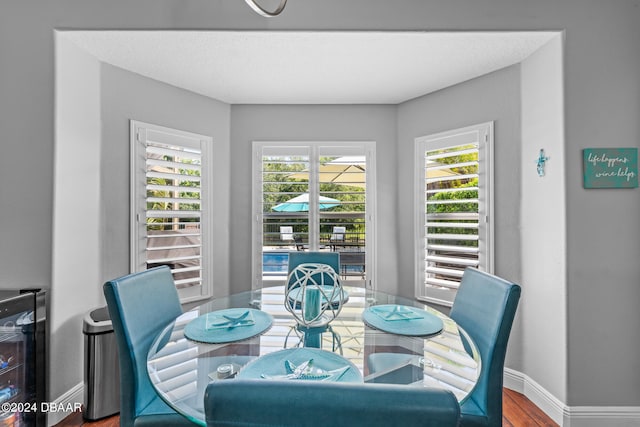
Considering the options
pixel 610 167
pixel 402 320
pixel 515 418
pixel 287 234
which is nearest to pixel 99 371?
pixel 287 234

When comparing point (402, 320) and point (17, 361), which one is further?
point (17, 361)

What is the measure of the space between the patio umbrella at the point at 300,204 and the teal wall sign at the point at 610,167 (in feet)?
6.62

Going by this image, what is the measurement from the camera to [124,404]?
4.23 ft

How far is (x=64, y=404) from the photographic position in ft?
6.47

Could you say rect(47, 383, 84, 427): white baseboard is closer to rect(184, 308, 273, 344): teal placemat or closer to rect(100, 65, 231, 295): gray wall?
rect(100, 65, 231, 295): gray wall

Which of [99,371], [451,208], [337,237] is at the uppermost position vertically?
[451,208]

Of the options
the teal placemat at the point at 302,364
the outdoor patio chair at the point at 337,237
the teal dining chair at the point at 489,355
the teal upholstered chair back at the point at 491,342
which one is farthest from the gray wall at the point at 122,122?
the teal upholstered chair back at the point at 491,342

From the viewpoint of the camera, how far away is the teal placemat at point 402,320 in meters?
1.43

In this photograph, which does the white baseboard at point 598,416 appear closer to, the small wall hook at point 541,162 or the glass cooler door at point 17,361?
the small wall hook at point 541,162

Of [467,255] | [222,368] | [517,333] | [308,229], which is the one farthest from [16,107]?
[517,333]

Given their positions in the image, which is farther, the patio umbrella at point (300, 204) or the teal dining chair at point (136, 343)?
the patio umbrella at point (300, 204)

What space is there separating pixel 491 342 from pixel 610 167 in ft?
4.99

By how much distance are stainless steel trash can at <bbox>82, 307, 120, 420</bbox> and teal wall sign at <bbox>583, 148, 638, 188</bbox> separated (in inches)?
130

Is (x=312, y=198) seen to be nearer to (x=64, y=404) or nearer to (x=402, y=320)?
(x=402, y=320)
